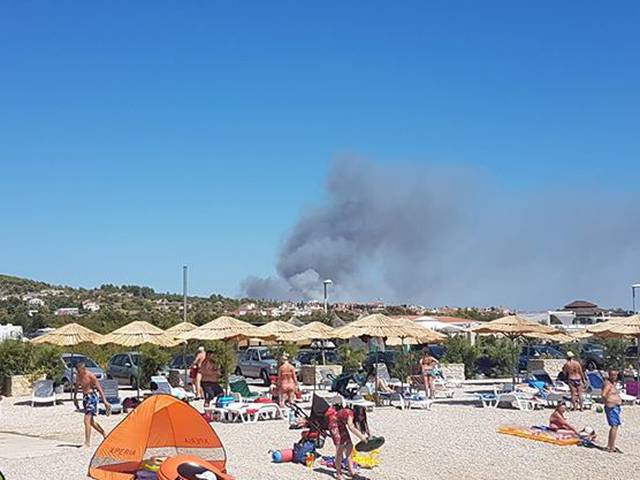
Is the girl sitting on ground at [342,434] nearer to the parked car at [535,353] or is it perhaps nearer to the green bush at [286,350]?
the green bush at [286,350]

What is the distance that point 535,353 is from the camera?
3522 centimetres

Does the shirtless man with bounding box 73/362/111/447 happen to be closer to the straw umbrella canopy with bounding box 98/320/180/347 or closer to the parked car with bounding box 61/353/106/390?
the straw umbrella canopy with bounding box 98/320/180/347

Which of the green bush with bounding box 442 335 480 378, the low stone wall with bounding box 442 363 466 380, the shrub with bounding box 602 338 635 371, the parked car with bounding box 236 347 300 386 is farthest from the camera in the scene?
the green bush with bounding box 442 335 480 378

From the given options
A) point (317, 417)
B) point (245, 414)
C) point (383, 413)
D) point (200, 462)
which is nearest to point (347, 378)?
point (383, 413)

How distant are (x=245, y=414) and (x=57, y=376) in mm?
9655

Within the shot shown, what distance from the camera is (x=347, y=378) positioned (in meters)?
18.8

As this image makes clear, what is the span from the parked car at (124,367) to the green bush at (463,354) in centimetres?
1211

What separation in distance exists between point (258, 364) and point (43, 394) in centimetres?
950

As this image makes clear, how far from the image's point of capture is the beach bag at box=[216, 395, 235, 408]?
18.1 metres

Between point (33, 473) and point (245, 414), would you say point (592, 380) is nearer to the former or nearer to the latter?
point (245, 414)

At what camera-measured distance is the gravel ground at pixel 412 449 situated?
12.3 meters

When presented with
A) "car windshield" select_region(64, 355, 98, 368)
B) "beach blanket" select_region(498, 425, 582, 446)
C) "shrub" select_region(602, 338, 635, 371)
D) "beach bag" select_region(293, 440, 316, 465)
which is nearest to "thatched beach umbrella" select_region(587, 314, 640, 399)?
"beach blanket" select_region(498, 425, 582, 446)

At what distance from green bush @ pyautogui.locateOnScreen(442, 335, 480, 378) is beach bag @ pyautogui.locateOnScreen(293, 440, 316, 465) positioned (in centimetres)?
2001

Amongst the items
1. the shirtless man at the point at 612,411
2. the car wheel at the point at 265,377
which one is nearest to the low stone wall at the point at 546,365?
the car wheel at the point at 265,377
